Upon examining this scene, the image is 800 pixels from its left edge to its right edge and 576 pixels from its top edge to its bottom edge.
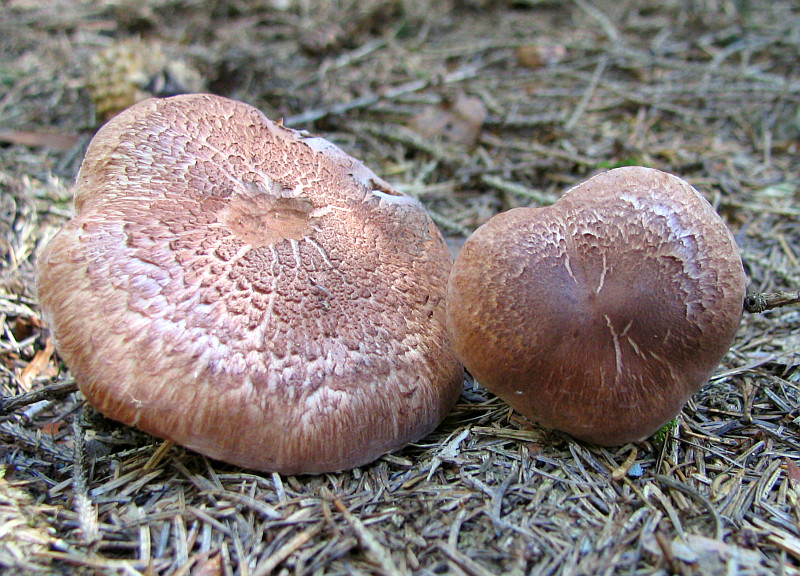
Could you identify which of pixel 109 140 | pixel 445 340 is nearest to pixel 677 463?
pixel 445 340

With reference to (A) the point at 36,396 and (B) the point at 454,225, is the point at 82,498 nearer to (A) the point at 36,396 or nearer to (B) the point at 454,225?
(A) the point at 36,396

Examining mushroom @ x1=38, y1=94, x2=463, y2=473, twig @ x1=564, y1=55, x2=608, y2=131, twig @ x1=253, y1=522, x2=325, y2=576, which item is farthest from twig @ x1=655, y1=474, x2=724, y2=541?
twig @ x1=564, y1=55, x2=608, y2=131

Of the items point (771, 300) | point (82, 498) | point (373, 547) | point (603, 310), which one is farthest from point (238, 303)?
point (771, 300)

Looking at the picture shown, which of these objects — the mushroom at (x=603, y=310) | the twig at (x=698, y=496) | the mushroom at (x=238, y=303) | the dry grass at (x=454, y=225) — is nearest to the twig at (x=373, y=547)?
the dry grass at (x=454, y=225)

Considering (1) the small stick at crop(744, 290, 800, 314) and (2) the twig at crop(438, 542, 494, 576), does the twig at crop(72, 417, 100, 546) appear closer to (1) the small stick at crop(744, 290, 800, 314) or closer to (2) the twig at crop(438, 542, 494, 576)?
(2) the twig at crop(438, 542, 494, 576)

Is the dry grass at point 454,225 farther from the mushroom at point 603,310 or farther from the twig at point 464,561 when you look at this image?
the mushroom at point 603,310

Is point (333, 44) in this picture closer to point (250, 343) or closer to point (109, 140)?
point (109, 140)
